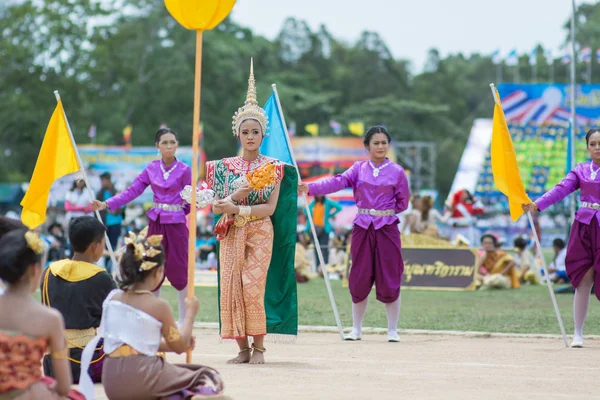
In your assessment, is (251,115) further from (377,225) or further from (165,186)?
(165,186)

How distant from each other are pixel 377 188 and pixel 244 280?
2311mm

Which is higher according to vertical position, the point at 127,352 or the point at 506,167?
the point at 506,167

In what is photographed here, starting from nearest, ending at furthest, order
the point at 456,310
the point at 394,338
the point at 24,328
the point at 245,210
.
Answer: the point at 24,328, the point at 245,210, the point at 394,338, the point at 456,310

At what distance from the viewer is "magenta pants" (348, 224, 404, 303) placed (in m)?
10.2

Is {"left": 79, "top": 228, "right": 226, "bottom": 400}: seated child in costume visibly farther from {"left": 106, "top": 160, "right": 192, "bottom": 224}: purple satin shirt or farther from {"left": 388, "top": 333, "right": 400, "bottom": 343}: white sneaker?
{"left": 106, "top": 160, "right": 192, "bottom": 224}: purple satin shirt

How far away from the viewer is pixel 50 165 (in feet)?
33.9

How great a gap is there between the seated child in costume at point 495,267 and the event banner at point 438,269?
327 millimetres

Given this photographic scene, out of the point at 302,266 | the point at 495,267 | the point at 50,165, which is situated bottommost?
the point at 302,266

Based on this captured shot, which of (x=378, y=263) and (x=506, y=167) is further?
(x=378, y=263)

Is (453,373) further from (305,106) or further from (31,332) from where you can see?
(305,106)

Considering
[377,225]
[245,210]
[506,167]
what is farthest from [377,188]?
[245,210]

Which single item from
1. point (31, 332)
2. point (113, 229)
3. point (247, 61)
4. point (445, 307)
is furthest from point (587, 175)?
point (247, 61)

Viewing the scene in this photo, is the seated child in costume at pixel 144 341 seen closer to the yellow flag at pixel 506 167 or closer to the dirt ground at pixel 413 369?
the dirt ground at pixel 413 369

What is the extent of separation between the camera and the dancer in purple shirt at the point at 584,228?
9.44 m
